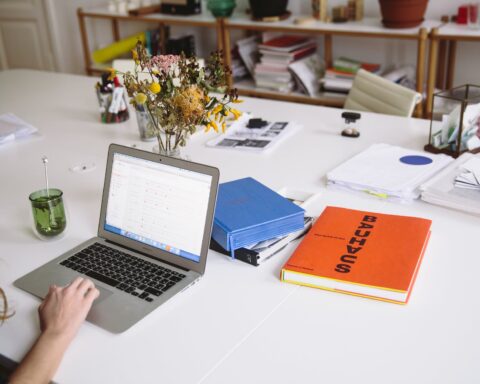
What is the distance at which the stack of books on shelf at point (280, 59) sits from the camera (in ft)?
12.2

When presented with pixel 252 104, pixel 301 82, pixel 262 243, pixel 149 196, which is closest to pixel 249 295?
pixel 262 243

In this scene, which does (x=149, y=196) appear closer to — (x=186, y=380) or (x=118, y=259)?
(x=118, y=259)

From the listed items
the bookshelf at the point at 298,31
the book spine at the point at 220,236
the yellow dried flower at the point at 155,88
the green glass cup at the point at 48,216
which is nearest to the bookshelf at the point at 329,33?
the bookshelf at the point at 298,31

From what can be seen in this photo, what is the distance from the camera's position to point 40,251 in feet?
4.97

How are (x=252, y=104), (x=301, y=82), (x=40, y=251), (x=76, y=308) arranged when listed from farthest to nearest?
(x=301, y=82), (x=252, y=104), (x=40, y=251), (x=76, y=308)

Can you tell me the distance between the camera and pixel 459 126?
1892 mm

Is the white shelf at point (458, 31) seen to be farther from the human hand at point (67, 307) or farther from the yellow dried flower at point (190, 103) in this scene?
the human hand at point (67, 307)

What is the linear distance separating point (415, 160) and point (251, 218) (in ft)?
2.29

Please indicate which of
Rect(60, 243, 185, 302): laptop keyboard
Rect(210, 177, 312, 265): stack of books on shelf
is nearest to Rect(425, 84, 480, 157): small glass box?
Rect(210, 177, 312, 265): stack of books on shelf

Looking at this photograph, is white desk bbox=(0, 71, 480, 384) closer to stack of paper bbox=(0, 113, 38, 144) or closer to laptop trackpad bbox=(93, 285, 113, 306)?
laptop trackpad bbox=(93, 285, 113, 306)

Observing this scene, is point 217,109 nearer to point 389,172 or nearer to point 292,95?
point 389,172

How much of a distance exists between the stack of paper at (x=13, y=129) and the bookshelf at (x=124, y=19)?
169cm

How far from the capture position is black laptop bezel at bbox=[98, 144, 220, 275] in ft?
4.28

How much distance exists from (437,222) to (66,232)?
1.00 metres
